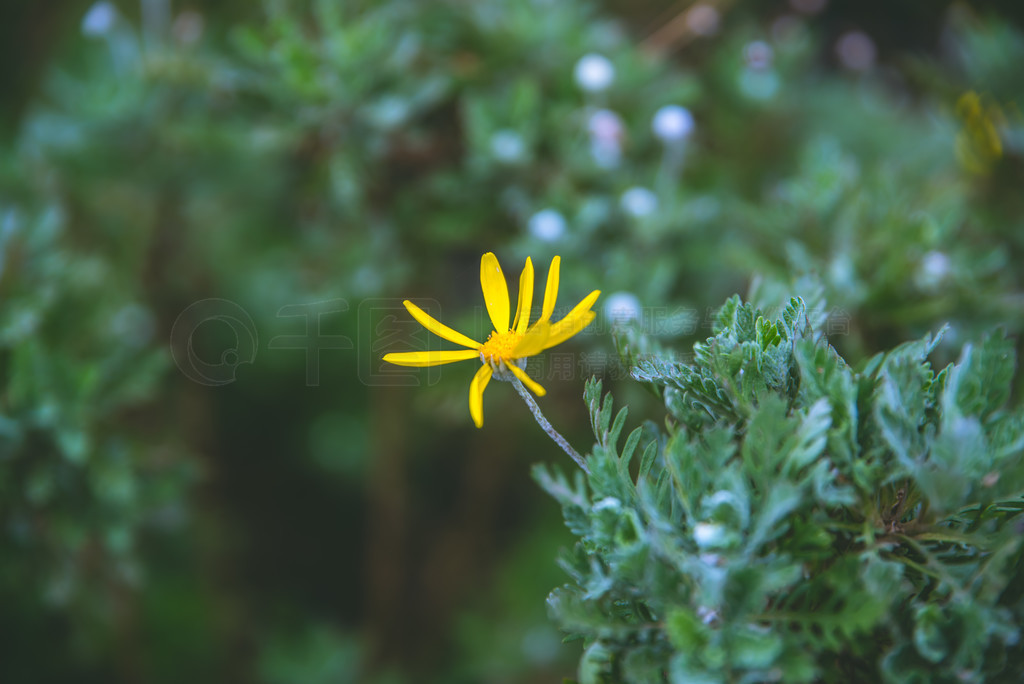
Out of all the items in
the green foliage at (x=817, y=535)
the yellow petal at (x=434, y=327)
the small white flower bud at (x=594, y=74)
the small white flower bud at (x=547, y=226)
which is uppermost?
the small white flower bud at (x=594, y=74)

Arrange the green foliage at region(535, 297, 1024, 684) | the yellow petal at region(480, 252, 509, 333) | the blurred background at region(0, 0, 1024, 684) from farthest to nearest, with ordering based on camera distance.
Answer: the blurred background at region(0, 0, 1024, 684) < the yellow petal at region(480, 252, 509, 333) < the green foliage at region(535, 297, 1024, 684)

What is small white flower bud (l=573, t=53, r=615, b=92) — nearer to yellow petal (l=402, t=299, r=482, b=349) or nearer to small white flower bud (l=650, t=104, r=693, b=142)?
small white flower bud (l=650, t=104, r=693, b=142)

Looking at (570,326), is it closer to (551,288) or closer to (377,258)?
(551,288)

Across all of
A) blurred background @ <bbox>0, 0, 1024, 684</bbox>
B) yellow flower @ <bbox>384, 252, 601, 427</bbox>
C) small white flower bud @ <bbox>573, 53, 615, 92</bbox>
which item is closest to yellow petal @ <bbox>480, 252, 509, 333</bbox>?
yellow flower @ <bbox>384, 252, 601, 427</bbox>

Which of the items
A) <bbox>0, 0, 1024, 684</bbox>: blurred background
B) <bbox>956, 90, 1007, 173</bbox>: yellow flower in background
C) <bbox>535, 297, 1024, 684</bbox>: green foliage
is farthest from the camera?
<bbox>956, 90, 1007, 173</bbox>: yellow flower in background

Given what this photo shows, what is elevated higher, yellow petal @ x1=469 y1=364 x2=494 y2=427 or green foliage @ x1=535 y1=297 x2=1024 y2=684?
yellow petal @ x1=469 y1=364 x2=494 y2=427

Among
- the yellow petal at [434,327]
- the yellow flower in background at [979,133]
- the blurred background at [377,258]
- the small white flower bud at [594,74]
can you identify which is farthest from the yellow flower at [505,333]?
the yellow flower in background at [979,133]

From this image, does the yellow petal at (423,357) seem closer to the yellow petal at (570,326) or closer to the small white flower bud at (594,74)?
the yellow petal at (570,326)
